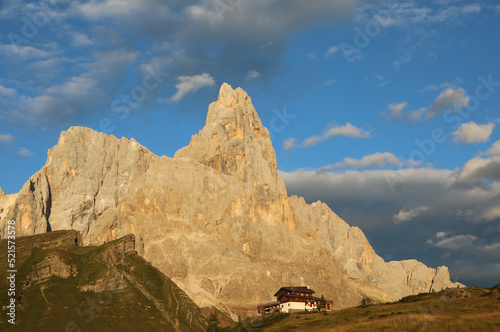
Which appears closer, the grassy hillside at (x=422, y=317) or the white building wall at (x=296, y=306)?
the grassy hillside at (x=422, y=317)

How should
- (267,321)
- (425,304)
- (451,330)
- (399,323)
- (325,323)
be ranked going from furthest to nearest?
(267,321), (425,304), (325,323), (399,323), (451,330)


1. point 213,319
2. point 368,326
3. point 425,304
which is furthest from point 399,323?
point 213,319

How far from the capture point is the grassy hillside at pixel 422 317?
82.6 m

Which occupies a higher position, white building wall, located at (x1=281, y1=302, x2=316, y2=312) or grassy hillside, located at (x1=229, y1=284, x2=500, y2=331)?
white building wall, located at (x1=281, y1=302, x2=316, y2=312)

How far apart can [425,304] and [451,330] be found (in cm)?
3679

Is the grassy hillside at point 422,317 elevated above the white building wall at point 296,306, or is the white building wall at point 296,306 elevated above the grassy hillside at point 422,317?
the white building wall at point 296,306

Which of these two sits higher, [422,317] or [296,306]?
[296,306]

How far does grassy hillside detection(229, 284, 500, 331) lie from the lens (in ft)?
271

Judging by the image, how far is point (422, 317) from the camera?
90.8 meters

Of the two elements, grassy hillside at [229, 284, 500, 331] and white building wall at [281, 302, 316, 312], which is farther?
white building wall at [281, 302, 316, 312]

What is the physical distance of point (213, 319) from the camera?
15125 centimetres

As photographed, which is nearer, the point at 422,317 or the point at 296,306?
the point at 422,317

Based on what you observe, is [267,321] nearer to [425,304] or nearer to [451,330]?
[425,304]

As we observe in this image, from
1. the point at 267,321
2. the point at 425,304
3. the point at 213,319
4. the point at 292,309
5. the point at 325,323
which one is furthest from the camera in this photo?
the point at 292,309
